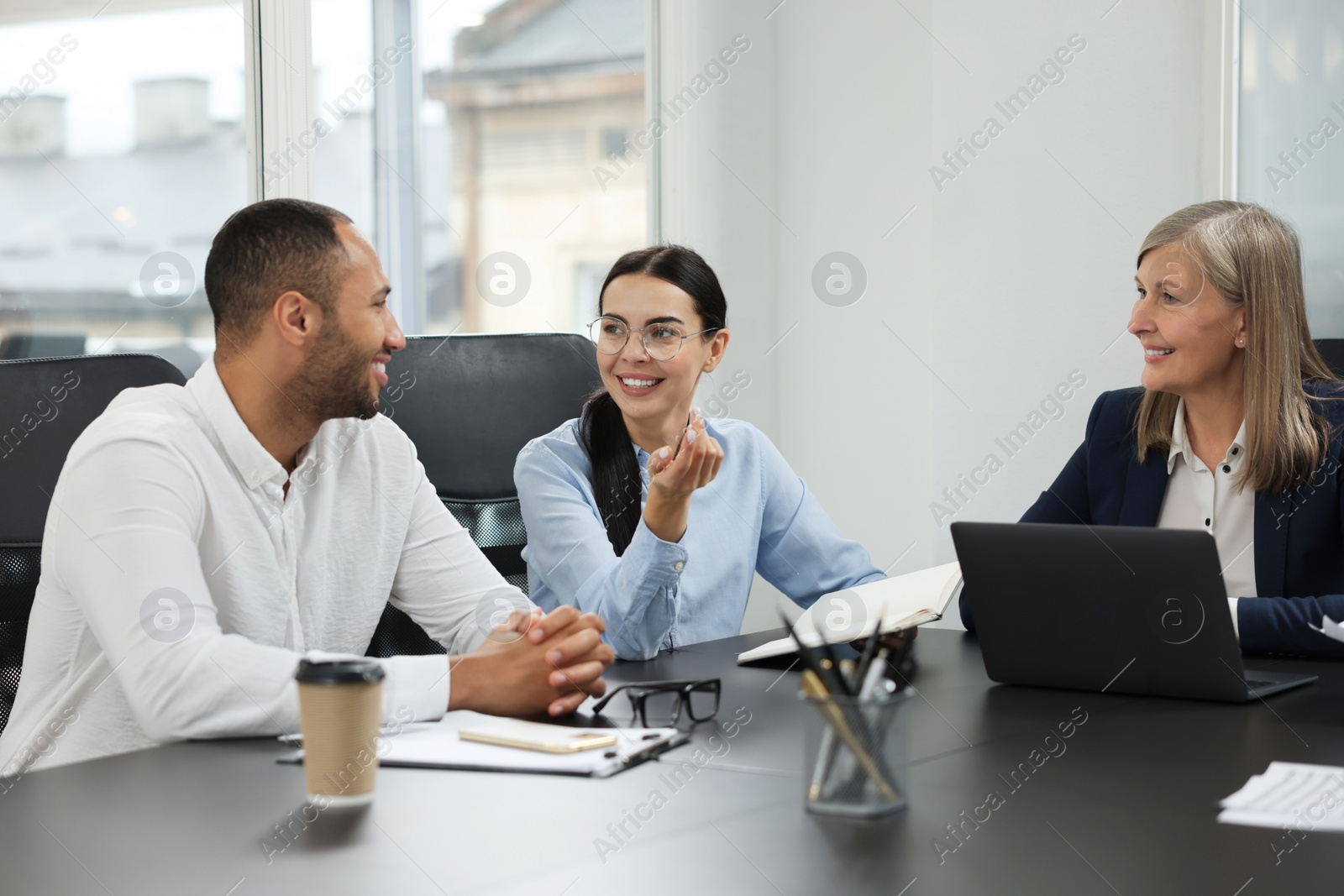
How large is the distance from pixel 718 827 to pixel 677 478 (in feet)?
2.64

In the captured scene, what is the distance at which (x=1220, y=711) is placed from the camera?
1205 mm

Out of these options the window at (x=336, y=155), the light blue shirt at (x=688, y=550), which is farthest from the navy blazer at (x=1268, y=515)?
the window at (x=336, y=155)

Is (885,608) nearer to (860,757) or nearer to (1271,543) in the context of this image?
(860,757)

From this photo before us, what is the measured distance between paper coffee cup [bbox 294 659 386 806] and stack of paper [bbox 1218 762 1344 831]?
0.62 meters

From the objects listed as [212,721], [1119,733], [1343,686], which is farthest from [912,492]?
[212,721]

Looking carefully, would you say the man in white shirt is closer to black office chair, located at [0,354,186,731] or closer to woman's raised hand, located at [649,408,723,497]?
black office chair, located at [0,354,186,731]

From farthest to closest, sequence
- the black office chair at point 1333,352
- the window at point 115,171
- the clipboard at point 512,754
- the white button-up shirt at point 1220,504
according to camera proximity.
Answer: the window at point 115,171 → the black office chair at point 1333,352 → the white button-up shirt at point 1220,504 → the clipboard at point 512,754

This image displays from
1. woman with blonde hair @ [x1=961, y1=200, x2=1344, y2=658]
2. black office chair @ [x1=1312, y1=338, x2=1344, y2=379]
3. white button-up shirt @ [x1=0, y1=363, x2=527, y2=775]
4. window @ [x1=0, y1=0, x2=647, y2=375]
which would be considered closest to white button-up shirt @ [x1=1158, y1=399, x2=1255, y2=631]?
woman with blonde hair @ [x1=961, y1=200, x2=1344, y2=658]

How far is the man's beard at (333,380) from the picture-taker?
5.13 feet

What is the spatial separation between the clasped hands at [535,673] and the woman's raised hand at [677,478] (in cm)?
38

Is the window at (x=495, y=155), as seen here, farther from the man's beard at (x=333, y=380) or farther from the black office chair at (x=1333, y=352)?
the black office chair at (x=1333, y=352)

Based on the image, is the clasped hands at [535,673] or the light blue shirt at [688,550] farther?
the light blue shirt at [688,550]

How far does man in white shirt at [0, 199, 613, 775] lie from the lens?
1.20m

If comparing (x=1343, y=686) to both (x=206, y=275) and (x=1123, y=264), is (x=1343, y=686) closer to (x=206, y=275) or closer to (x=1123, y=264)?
(x=206, y=275)
